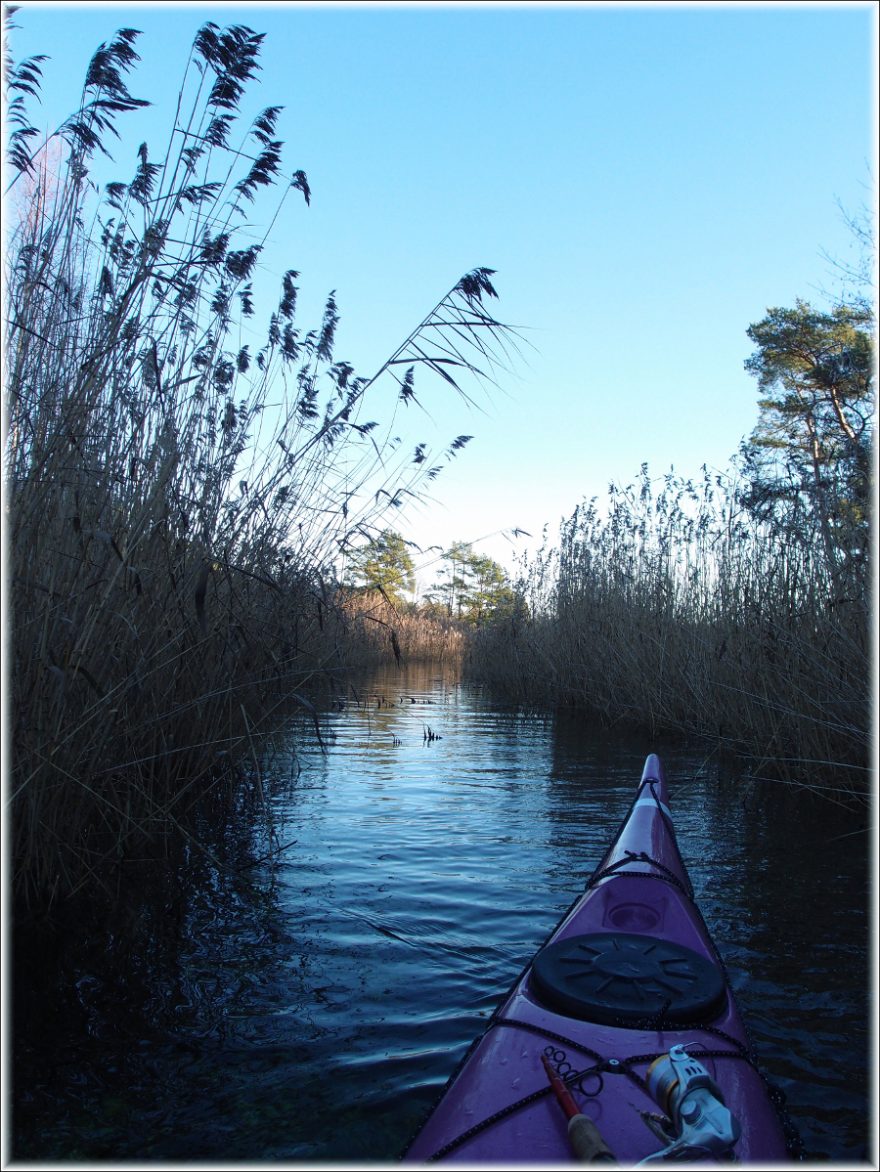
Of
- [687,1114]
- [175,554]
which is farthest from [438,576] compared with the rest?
[687,1114]

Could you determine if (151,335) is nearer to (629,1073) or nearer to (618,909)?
(618,909)

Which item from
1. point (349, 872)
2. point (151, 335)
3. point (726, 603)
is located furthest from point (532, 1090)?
point (726, 603)

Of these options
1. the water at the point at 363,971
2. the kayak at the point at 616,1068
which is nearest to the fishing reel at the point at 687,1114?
the kayak at the point at 616,1068

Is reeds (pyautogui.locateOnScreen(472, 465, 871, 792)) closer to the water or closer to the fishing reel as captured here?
the water

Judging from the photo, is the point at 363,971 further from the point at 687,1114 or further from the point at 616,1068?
the point at 687,1114

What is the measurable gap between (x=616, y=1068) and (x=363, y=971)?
1.28m

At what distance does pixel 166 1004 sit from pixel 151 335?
8.03ft

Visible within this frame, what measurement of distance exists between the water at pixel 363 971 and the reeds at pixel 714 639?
66 centimetres

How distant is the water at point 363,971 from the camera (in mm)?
1858

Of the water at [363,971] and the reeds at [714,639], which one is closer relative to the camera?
the water at [363,971]

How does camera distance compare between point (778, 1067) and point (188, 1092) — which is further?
point (778, 1067)

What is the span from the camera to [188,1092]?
6.33 ft

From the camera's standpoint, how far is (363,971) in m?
2.69

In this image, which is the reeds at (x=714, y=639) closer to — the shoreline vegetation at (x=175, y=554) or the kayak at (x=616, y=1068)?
the shoreline vegetation at (x=175, y=554)
